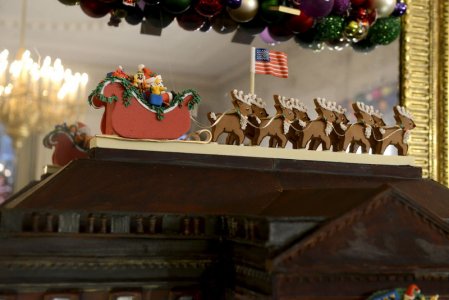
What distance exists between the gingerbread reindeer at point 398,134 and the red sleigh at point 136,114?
934 mm

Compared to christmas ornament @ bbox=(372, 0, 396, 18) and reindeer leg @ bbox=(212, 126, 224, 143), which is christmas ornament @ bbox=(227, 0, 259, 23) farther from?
reindeer leg @ bbox=(212, 126, 224, 143)

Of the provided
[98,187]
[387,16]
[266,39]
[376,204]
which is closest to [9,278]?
[98,187]

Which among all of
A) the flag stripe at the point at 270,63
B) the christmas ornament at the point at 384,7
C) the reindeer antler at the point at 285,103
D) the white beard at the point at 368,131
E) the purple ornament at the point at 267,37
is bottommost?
the white beard at the point at 368,131

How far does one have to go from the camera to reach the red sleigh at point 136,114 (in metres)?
1.95

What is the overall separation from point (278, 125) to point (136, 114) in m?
0.63

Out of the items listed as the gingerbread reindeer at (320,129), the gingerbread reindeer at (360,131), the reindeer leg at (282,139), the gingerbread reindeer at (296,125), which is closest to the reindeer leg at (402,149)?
the gingerbread reindeer at (360,131)

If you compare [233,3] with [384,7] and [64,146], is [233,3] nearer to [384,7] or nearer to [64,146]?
[384,7]

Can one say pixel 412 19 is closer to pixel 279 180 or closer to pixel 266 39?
pixel 266 39

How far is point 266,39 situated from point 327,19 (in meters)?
0.35

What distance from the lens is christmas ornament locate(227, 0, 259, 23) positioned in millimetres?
2752

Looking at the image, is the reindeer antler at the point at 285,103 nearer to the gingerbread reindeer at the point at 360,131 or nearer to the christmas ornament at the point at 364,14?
the gingerbread reindeer at the point at 360,131

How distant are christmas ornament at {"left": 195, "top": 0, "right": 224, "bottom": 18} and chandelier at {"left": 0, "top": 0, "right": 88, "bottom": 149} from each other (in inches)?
26.4

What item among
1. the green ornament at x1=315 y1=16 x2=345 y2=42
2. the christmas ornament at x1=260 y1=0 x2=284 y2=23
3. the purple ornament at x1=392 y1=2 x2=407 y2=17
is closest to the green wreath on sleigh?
the christmas ornament at x1=260 y1=0 x2=284 y2=23

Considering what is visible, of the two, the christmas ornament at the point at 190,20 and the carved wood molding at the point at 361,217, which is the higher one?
the christmas ornament at the point at 190,20
